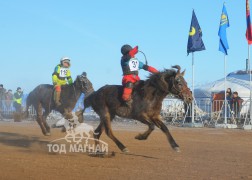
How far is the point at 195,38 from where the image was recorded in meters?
25.3

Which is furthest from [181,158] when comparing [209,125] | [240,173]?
[209,125]

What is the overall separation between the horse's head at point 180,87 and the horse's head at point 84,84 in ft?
17.8

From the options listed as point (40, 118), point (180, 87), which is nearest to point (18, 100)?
point (40, 118)

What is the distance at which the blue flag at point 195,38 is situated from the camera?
25.2 m

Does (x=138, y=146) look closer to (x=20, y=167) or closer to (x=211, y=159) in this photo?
(x=211, y=159)

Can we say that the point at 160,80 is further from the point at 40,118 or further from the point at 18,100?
the point at 18,100

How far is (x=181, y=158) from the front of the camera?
34.8 ft

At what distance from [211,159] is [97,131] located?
2956 millimetres

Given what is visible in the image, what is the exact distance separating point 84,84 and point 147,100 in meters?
5.34

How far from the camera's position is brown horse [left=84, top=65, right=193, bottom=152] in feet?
36.2

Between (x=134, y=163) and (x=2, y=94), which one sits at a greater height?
(x=2, y=94)

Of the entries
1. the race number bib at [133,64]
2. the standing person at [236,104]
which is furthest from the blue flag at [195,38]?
the race number bib at [133,64]

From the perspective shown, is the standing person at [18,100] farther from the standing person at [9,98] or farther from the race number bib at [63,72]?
the race number bib at [63,72]

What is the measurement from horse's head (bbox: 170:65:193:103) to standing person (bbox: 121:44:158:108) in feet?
2.41
